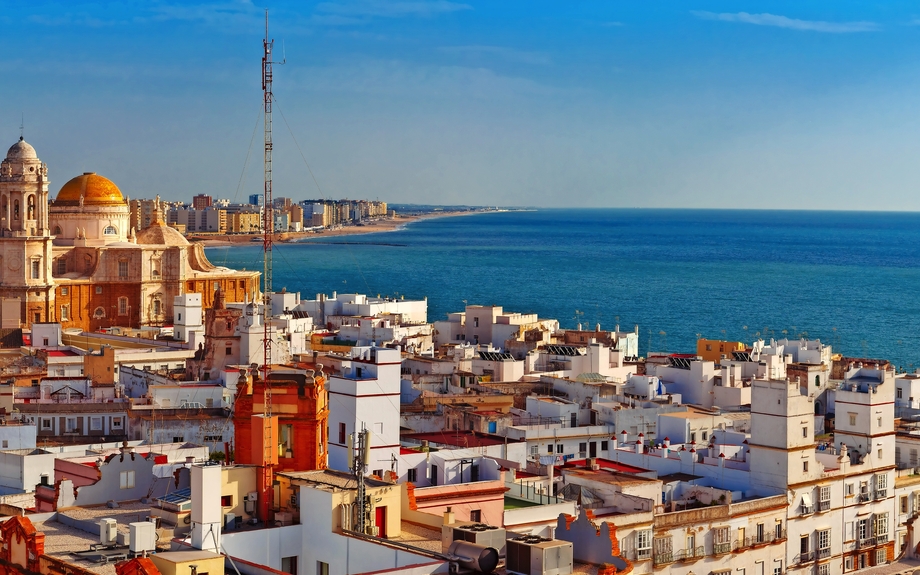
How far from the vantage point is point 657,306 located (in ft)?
331

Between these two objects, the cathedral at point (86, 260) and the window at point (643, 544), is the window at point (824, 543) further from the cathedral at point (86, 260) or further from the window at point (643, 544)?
the cathedral at point (86, 260)

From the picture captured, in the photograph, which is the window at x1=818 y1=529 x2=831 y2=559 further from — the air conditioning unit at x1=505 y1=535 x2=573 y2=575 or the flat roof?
the air conditioning unit at x1=505 y1=535 x2=573 y2=575

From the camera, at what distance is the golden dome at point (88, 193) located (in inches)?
2621

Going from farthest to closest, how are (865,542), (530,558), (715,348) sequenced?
1. (715,348)
2. (865,542)
3. (530,558)

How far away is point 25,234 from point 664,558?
4069 centimetres

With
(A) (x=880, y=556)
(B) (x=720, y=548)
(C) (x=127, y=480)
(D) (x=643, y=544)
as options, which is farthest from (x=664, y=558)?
(C) (x=127, y=480)

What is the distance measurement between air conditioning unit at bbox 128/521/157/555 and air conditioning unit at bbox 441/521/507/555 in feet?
9.12

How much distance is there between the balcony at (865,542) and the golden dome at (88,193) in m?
45.2

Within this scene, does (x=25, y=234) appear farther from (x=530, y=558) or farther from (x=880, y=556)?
(x=530, y=558)

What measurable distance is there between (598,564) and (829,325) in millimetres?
73112

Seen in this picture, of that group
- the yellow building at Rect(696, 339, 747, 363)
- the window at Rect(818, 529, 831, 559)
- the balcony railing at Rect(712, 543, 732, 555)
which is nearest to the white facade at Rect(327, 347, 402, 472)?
the balcony railing at Rect(712, 543, 732, 555)

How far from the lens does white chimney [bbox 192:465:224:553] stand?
14.9 m

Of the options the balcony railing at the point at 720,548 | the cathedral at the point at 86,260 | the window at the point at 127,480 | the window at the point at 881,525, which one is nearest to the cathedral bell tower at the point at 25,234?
the cathedral at the point at 86,260

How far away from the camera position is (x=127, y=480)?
776 inches
